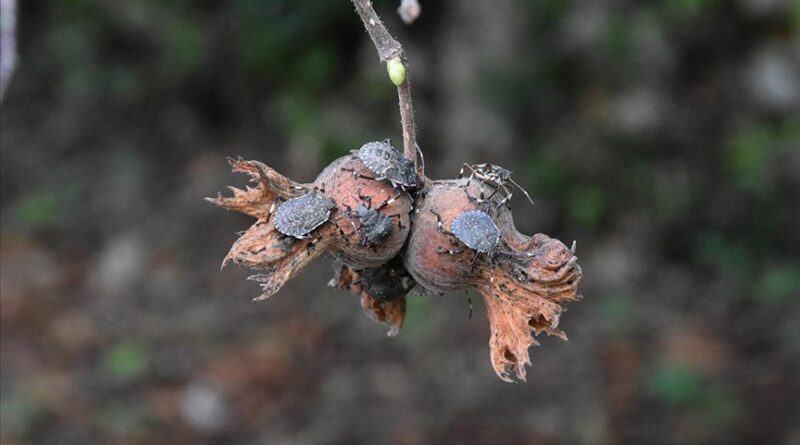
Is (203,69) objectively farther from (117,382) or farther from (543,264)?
(543,264)

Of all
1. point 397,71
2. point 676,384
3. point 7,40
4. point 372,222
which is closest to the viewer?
point 397,71

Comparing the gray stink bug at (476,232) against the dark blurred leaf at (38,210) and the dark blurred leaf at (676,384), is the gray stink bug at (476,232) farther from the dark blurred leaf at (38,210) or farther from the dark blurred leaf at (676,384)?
the dark blurred leaf at (38,210)

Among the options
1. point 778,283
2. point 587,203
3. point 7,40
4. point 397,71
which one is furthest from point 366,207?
point 778,283

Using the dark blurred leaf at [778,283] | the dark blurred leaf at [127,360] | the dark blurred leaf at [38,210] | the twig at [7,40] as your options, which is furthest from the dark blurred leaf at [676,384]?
the dark blurred leaf at [38,210]

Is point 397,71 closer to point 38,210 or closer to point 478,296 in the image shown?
point 478,296

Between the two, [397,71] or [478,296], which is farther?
[478,296]
